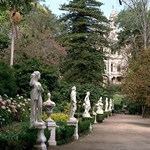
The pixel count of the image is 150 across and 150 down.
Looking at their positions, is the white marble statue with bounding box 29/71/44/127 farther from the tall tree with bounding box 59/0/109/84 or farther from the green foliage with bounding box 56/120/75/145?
the tall tree with bounding box 59/0/109/84

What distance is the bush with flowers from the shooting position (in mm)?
16205

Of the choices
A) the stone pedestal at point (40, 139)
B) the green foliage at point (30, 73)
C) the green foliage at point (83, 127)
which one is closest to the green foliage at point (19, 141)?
the stone pedestal at point (40, 139)

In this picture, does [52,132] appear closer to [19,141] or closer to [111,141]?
[111,141]

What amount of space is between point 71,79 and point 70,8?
834 cm

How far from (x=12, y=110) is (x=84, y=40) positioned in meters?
31.5

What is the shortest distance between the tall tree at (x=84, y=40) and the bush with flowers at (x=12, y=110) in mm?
25812

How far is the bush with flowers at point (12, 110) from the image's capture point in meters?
16.2

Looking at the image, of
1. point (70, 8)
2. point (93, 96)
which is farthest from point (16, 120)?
point (70, 8)

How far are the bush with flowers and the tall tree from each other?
25.8 meters

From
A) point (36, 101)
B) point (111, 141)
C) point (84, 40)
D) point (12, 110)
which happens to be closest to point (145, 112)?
point (84, 40)

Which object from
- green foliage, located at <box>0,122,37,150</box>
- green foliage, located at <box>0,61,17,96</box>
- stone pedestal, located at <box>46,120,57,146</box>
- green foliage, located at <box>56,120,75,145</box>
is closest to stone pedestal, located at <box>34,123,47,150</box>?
green foliage, located at <box>0,122,37,150</box>

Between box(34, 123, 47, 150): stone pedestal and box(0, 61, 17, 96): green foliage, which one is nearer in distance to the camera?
box(34, 123, 47, 150): stone pedestal

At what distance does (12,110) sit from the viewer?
18047 millimetres

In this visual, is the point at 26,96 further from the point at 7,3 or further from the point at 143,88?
the point at 7,3
